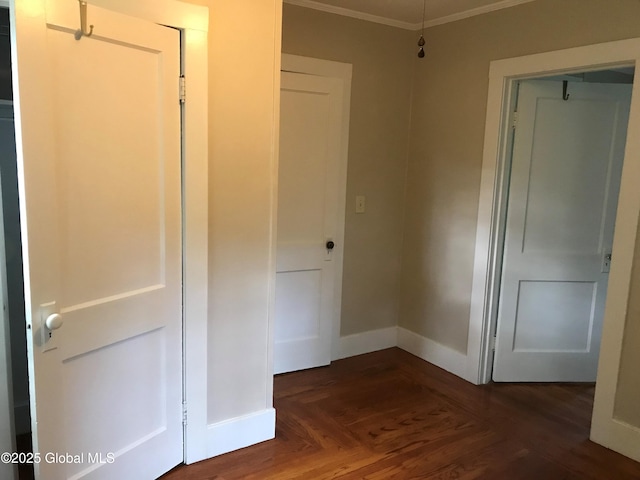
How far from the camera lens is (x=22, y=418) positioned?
2.62 m

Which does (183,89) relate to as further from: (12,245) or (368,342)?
(368,342)

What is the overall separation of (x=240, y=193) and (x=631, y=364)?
220 centimetres

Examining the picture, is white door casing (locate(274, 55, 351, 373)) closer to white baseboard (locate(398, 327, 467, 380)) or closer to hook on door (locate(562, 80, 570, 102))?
white baseboard (locate(398, 327, 467, 380))

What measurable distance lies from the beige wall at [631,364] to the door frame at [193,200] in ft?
7.07

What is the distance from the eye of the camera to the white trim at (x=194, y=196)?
2.10 m

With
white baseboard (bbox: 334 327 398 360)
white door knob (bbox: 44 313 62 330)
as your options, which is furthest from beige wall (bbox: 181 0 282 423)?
white baseboard (bbox: 334 327 398 360)

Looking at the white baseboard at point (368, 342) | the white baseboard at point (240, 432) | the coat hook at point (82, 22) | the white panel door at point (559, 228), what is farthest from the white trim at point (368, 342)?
the coat hook at point (82, 22)

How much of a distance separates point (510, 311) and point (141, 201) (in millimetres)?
2558

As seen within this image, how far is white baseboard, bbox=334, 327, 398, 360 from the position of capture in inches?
153

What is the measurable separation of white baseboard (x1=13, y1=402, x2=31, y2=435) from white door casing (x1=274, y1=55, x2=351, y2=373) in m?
1.51

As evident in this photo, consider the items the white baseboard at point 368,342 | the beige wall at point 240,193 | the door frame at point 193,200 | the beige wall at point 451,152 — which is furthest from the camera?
the white baseboard at point 368,342

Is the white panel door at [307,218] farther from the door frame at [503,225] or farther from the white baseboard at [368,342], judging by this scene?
the door frame at [503,225]

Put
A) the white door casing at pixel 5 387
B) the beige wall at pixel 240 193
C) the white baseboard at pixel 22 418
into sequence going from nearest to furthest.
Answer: the white door casing at pixel 5 387 < the beige wall at pixel 240 193 < the white baseboard at pixel 22 418

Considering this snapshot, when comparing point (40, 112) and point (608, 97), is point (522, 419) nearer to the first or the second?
point (608, 97)
